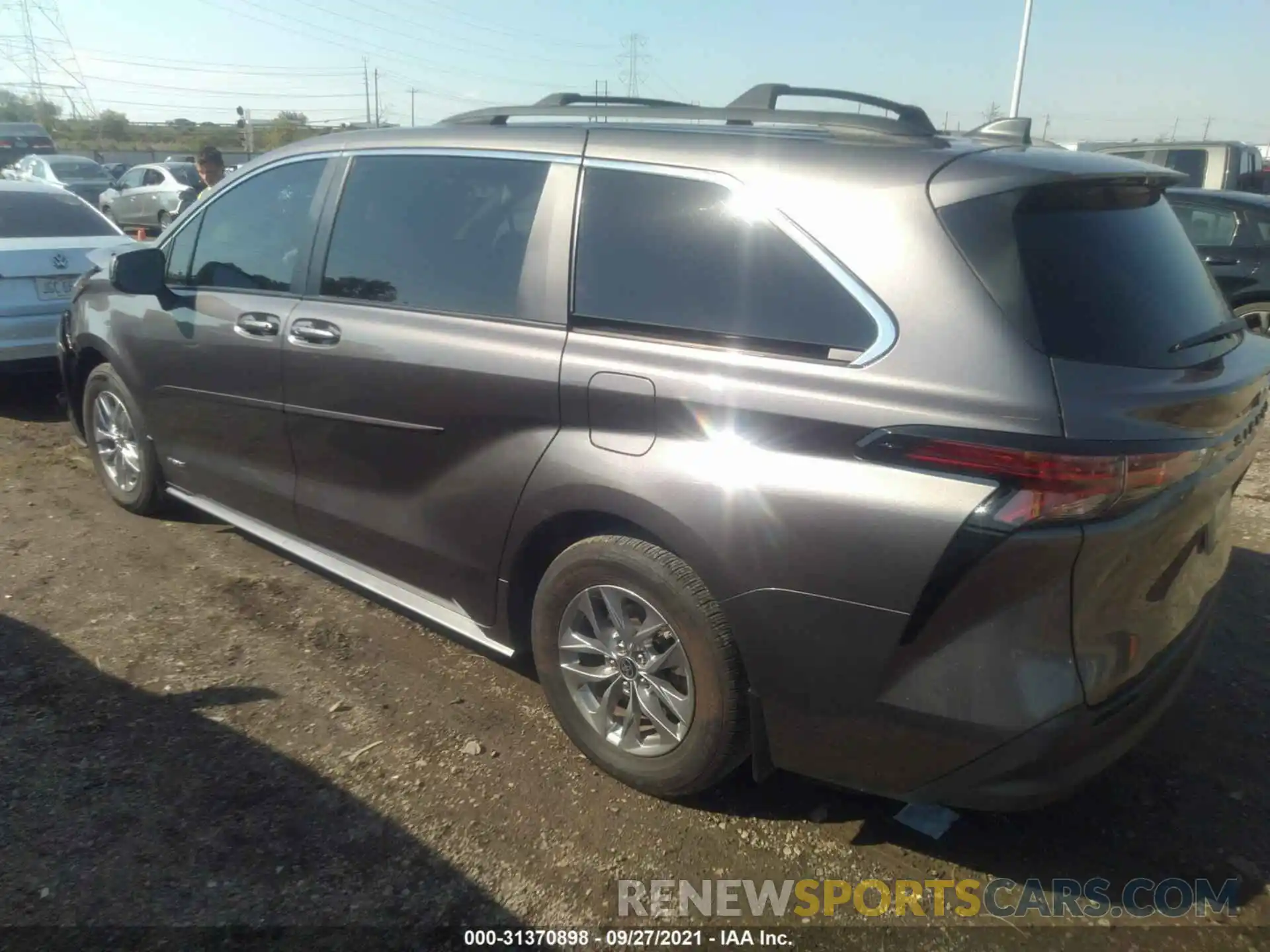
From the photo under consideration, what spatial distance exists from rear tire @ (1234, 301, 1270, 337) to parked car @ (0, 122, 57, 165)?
34.1 m

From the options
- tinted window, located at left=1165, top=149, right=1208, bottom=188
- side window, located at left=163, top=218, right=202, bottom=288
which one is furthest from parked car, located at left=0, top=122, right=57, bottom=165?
side window, located at left=163, top=218, right=202, bottom=288

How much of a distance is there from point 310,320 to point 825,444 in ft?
7.07

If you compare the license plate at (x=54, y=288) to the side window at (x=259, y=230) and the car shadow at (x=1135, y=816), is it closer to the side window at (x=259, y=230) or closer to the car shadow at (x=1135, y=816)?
the side window at (x=259, y=230)

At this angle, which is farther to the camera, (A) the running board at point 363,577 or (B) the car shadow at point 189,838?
(A) the running board at point 363,577

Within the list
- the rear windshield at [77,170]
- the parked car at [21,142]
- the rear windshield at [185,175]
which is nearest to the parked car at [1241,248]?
the rear windshield at [185,175]

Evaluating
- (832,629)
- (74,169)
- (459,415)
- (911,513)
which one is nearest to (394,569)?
(459,415)

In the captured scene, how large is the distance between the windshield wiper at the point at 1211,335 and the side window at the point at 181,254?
3.88 meters

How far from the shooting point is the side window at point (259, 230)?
3.85m

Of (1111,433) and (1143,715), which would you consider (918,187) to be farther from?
(1143,715)

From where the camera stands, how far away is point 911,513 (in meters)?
2.17

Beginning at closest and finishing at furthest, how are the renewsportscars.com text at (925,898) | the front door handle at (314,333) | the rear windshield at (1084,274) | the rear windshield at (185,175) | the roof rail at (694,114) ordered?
the rear windshield at (1084,274), the renewsportscars.com text at (925,898), the roof rail at (694,114), the front door handle at (314,333), the rear windshield at (185,175)

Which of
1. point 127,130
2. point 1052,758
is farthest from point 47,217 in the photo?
point 127,130

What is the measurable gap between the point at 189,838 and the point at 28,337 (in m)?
5.46

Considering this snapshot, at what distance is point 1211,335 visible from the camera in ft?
8.39
